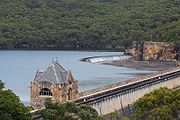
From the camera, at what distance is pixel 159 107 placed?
54406mm

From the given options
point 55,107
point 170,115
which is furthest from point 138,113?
point 55,107

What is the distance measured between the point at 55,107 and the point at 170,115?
12.7m

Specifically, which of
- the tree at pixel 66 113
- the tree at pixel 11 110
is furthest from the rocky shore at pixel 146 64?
the tree at pixel 11 110

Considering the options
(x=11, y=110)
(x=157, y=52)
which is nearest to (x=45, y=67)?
(x=157, y=52)

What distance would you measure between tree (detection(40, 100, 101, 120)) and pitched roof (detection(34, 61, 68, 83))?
6.44m

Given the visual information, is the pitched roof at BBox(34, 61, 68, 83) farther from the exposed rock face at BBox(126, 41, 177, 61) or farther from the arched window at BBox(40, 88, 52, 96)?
the exposed rock face at BBox(126, 41, 177, 61)

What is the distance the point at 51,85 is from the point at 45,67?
Answer: 95.1 metres

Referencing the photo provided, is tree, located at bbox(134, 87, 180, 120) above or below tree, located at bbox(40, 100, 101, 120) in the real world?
below

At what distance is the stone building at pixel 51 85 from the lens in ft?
172

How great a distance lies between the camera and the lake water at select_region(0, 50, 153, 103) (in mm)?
113125

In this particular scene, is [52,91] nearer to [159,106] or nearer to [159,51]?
[159,106]

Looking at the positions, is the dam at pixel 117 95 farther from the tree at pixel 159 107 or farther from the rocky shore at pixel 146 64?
the rocky shore at pixel 146 64

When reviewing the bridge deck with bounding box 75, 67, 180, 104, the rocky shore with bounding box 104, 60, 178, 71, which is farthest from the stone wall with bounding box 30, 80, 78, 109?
the rocky shore with bounding box 104, 60, 178, 71

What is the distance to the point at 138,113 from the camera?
5456 centimetres
